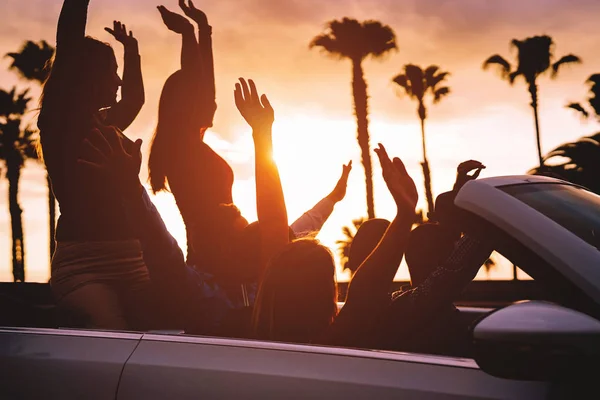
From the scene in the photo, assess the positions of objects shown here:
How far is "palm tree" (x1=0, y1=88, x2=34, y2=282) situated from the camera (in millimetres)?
38406

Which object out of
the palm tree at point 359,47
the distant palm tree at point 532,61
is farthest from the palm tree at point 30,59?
the distant palm tree at point 532,61

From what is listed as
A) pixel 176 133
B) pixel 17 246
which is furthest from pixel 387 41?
pixel 176 133

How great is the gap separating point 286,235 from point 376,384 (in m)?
1.14

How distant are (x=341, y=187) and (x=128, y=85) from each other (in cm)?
131

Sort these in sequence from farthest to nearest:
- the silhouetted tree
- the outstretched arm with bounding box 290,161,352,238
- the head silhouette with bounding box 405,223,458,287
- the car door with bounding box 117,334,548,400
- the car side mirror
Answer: the silhouetted tree < the outstretched arm with bounding box 290,161,352,238 < the head silhouette with bounding box 405,223,458,287 < the car door with bounding box 117,334,548,400 < the car side mirror

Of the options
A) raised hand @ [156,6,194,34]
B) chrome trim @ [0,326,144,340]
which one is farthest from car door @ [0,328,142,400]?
raised hand @ [156,6,194,34]

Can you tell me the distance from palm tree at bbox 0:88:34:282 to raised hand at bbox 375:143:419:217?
3903 centimetres

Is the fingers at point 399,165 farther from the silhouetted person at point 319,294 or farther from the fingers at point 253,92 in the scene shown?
the fingers at point 253,92

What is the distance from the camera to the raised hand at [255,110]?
9.79 feet

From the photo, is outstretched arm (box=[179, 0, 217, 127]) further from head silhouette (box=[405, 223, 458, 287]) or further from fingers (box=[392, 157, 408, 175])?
fingers (box=[392, 157, 408, 175])

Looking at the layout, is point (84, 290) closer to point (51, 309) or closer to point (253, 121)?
point (51, 309)

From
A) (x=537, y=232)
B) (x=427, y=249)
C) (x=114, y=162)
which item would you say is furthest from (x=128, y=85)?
(x=537, y=232)

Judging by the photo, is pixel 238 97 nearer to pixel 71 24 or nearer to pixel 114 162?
pixel 114 162

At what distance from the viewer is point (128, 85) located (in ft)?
13.1
